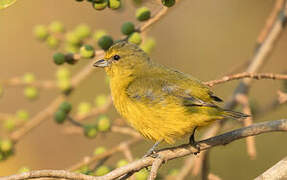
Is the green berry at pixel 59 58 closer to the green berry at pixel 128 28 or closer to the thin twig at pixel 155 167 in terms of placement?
the green berry at pixel 128 28

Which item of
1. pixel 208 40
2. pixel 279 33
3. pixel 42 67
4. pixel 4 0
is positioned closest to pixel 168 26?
pixel 208 40

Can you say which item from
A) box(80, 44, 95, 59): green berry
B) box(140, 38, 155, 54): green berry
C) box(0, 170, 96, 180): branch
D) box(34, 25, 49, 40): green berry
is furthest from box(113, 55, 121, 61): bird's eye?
box(0, 170, 96, 180): branch

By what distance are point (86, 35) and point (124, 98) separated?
2.83 ft

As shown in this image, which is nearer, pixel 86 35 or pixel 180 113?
pixel 180 113

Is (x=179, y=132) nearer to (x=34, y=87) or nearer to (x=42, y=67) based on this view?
(x=34, y=87)

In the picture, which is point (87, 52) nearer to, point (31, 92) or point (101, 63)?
point (101, 63)

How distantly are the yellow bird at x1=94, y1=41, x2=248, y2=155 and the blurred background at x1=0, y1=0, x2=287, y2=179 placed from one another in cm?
306

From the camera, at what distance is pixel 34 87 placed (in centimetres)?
446

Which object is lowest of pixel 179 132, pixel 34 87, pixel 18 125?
pixel 179 132

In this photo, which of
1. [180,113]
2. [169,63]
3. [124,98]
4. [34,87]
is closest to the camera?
[180,113]

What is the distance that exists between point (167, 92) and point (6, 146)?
1.28 metres

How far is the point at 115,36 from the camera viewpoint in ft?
25.5

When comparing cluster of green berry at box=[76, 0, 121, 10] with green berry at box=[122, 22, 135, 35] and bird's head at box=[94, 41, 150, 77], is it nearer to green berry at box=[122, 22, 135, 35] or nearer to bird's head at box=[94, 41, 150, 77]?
green berry at box=[122, 22, 135, 35]

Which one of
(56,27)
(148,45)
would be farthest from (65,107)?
(148,45)
